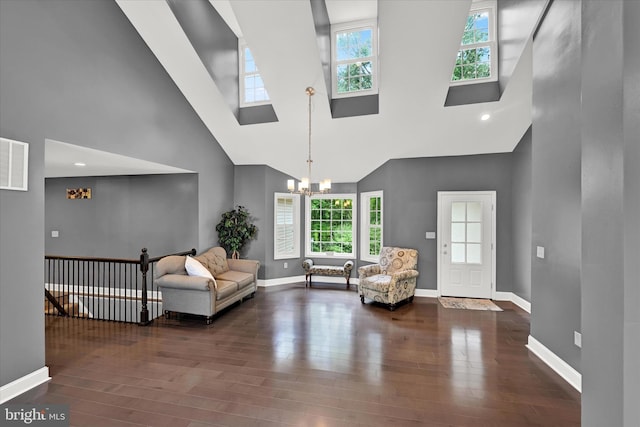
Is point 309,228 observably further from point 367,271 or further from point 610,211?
point 610,211

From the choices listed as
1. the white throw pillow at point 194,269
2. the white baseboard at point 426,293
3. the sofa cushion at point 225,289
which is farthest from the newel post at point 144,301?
the white baseboard at point 426,293

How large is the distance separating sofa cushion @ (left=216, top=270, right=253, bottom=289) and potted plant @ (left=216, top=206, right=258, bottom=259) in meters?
0.70

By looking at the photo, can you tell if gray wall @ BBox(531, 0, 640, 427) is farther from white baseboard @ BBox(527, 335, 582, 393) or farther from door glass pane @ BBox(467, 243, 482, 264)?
door glass pane @ BBox(467, 243, 482, 264)

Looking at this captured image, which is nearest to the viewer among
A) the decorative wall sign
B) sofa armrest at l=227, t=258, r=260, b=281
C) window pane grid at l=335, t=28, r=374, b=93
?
window pane grid at l=335, t=28, r=374, b=93

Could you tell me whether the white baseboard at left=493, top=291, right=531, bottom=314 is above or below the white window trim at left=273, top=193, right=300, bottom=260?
below

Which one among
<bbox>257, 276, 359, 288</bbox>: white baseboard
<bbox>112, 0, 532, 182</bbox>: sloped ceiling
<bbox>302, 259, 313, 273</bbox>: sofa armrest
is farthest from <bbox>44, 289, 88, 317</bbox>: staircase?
<bbox>302, 259, 313, 273</bbox>: sofa armrest

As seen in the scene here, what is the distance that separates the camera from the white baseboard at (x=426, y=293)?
220 inches

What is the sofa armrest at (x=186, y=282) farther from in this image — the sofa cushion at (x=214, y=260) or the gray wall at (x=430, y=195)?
the gray wall at (x=430, y=195)

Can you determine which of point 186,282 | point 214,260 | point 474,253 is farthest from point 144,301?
point 474,253

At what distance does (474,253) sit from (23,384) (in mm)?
6430

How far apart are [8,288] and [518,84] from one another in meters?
6.12

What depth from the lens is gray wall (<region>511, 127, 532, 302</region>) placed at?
466 centimetres

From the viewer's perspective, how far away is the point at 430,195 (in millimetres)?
5648

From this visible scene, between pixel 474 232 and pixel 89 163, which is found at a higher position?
pixel 89 163
